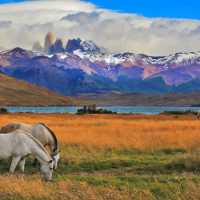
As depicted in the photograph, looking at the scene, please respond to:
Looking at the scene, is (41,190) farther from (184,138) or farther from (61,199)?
(184,138)

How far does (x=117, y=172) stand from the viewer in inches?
680

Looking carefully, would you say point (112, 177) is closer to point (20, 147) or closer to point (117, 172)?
point (117, 172)

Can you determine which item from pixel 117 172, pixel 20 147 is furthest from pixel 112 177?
pixel 20 147

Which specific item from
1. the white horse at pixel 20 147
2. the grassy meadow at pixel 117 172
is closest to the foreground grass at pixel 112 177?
the grassy meadow at pixel 117 172

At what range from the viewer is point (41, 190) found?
12.5 metres

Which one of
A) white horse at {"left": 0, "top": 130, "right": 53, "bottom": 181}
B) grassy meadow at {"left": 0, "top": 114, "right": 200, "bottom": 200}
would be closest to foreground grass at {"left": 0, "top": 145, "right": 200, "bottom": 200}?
grassy meadow at {"left": 0, "top": 114, "right": 200, "bottom": 200}

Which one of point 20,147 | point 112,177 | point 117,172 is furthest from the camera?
point 117,172

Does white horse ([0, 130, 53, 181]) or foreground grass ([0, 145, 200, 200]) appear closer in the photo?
foreground grass ([0, 145, 200, 200])

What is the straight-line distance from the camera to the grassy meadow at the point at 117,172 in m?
12.3

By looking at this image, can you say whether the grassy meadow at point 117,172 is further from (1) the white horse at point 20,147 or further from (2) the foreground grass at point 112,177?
(1) the white horse at point 20,147

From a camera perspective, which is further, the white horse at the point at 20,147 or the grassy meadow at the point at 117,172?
the white horse at the point at 20,147

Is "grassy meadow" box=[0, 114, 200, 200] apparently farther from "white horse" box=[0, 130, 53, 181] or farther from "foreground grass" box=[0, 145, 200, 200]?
"white horse" box=[0, 130, 53, 181]

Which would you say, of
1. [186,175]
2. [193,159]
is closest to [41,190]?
[186,175]

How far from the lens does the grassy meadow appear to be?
40.4 feet
